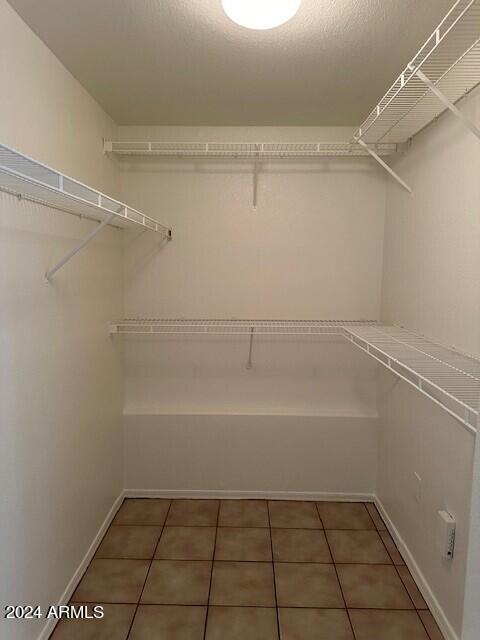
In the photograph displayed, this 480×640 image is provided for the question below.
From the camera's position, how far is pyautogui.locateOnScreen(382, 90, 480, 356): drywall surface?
160cm

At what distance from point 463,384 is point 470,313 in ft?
1.38

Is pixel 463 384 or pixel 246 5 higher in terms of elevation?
pixel 246 5

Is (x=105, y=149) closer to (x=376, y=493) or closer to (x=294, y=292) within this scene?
(x=294, y=292)

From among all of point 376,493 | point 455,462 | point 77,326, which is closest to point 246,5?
Answer: point 77,326

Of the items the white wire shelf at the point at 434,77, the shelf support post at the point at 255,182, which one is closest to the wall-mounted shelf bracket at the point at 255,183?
the shelf support post at the point at 255,182

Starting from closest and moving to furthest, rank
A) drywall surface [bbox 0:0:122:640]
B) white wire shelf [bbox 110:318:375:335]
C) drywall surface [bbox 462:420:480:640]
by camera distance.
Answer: drywall surface [bbox 462:420:480:640]
drywall surface [bbox 0:0:122:640]
white wire shelf [bbox 110:318:375:335]

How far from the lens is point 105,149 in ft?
7.51

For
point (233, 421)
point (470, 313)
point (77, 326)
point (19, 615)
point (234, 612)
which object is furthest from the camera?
point (233, 421)

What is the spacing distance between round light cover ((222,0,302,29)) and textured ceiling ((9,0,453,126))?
148mm

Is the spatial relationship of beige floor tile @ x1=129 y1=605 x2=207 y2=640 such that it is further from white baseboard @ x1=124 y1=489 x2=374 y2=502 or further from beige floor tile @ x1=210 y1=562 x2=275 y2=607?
white baseboard @ x1=124 y1=489 x2=374 y2=502

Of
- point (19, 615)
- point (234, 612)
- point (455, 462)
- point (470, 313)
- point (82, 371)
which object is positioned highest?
point (470, 313)

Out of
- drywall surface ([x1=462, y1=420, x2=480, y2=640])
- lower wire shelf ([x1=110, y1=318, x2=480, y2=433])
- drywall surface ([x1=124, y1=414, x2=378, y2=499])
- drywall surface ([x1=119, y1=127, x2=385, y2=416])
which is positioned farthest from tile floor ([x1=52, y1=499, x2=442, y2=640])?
drywall surface ([x1=462, y1=420, x2=480, y2=640])

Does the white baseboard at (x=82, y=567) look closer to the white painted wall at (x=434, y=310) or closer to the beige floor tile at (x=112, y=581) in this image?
the beige floor tile at (x=112, y=581)

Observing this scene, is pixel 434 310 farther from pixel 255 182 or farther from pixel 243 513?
pixel 243 513
